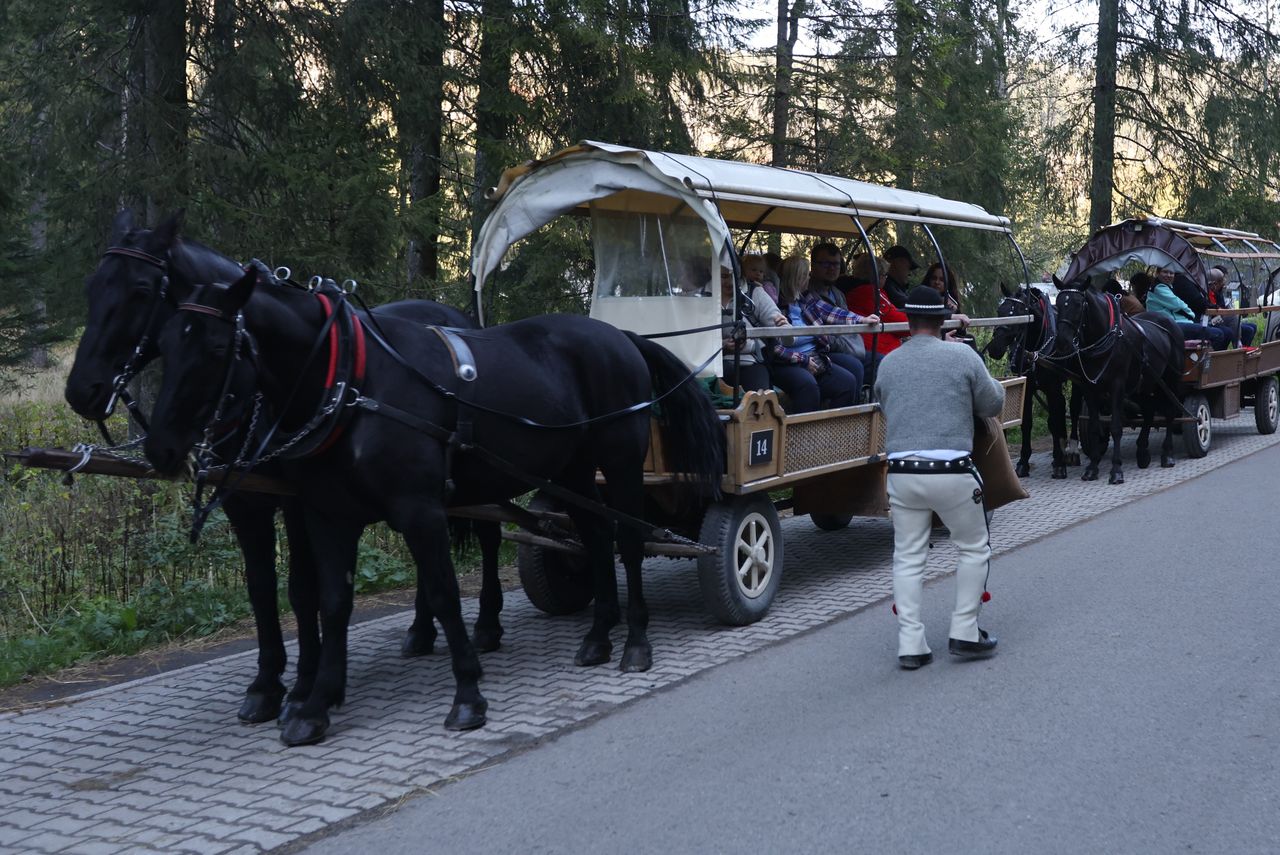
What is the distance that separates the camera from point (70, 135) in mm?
12102

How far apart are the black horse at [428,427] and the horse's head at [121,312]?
108 millimetres

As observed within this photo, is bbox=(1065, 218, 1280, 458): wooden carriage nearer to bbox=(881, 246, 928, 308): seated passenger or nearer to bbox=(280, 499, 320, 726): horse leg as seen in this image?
bbox=(881, 246, 928, 308): seated passenger

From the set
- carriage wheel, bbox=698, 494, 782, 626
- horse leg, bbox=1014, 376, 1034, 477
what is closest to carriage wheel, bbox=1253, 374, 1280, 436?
horse leg, bbox=1014, 376, 1034, 477

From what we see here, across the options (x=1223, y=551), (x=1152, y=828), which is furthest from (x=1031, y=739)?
(x=1223, y=551)

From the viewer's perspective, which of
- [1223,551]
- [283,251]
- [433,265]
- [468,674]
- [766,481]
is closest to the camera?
[468,674]

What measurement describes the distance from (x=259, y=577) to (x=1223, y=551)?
22.4ft

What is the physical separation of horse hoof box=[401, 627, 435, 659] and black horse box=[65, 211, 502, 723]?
1.06m

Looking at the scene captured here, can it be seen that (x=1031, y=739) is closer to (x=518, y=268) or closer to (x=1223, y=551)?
(x=1223, y=551)

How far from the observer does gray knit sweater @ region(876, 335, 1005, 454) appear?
20.6ft

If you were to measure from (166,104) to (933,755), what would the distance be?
9.43 m

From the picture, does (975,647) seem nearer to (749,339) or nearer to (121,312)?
(749,339)

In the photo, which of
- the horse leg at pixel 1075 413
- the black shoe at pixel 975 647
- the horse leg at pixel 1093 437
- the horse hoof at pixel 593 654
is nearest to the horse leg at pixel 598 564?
the horse hoof at pixel 593 654

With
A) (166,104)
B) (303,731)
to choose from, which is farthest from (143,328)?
(166,104)

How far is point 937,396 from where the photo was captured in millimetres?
6293
